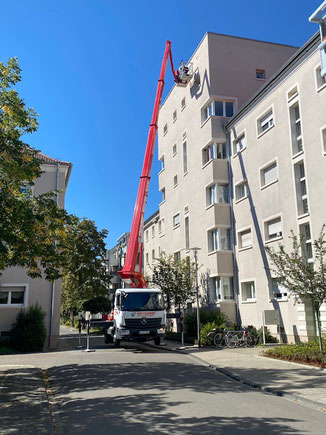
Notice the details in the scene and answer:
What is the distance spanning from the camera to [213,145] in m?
26.8

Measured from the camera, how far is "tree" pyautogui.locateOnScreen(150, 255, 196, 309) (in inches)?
1022

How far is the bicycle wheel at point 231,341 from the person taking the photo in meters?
19.2

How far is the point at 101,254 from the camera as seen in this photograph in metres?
40.9

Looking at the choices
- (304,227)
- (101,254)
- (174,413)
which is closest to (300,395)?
(174,413)

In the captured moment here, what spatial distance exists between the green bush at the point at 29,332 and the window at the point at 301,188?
44.7 feet

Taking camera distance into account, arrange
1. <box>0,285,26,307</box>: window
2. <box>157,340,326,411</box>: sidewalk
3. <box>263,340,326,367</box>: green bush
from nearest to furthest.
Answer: <box>157,340,326,411</box>: sidewalk → <box>263,340,326,367</box>: green bush → <box>0,285,26,307</box>: window

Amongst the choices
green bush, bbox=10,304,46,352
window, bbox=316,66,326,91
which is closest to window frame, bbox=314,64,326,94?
window, bbox=316,66,326,91

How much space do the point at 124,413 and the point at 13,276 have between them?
1617 centimetres

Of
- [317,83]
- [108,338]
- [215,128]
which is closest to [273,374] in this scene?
[317,83]

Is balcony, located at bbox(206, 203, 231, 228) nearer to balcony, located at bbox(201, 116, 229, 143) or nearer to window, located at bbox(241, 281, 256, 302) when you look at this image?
window, located at bbox(241, 281, 256, 302)

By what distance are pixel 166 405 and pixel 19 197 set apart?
26.9 feet

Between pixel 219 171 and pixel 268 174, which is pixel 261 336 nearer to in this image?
pixel 268 174

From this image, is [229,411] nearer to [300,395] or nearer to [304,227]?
[300,395]

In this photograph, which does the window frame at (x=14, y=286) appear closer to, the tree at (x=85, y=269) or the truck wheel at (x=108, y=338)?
the truck wheel at (x=108, y=338)
